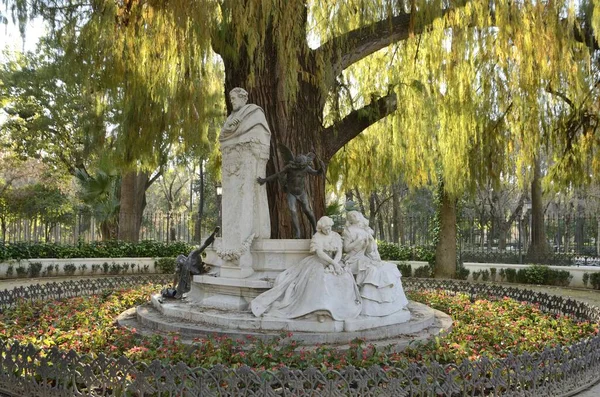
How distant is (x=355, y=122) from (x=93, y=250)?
13.1 metres

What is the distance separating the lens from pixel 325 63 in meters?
9.02

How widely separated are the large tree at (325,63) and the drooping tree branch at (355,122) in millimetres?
21

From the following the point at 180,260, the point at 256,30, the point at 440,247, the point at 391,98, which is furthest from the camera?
the point at 440,247

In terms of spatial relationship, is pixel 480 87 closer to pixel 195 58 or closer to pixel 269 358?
pixel 195 58

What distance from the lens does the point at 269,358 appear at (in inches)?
211

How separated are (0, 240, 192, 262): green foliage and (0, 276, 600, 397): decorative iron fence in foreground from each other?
13691mm

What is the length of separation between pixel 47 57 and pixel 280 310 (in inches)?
785

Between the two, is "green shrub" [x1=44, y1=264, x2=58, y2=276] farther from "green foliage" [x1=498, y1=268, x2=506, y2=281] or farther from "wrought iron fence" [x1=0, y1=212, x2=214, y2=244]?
"green foliage" [x1=498, y1=268, x2=506, y2=281]

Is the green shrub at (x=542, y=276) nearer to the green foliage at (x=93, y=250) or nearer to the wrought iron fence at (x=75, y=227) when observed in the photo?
the green foliage at (x=93, y=250)

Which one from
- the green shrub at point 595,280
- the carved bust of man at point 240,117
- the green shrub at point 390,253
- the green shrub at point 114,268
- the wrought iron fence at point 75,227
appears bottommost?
the green shrub at point 595,280

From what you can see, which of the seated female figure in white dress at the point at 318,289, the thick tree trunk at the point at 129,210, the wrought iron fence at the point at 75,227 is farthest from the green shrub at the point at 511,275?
the thick tree trunk at the point at 129,210

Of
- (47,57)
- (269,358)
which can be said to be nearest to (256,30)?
(269,358)

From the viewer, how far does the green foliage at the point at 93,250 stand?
17562 millimetres

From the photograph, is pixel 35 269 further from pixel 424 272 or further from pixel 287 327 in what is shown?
pixel 287 327
